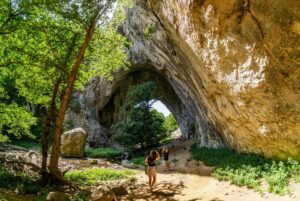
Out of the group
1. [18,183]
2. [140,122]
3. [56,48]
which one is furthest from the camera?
[140,122]

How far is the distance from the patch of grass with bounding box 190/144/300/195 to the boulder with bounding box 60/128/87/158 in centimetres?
1316

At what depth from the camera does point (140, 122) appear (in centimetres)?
2653

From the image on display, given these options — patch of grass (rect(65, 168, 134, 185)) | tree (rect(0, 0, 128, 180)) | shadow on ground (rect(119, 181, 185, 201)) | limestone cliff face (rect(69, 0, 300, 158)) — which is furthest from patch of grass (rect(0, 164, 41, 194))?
limestone cliff face (rect(69, 0, 300, 158))

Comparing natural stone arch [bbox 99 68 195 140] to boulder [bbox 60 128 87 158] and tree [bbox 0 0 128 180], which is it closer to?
boulder [bbox 60 128 87 158]

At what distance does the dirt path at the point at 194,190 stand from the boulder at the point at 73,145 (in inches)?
387

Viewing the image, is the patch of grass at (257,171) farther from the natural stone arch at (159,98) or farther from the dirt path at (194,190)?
the natural stone arch at (159,98)

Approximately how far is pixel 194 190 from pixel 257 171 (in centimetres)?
293

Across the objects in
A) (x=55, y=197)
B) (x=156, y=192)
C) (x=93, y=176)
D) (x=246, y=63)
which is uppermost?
(x=246, y=63)

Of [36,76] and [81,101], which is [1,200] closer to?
[36,76]

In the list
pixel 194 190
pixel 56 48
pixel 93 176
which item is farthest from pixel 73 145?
pixel 194 190

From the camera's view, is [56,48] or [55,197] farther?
[56,48]

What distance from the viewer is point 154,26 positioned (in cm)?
1900

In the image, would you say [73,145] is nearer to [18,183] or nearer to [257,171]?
[18,183]

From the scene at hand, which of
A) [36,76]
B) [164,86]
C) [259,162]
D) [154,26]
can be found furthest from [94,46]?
[164,86]
